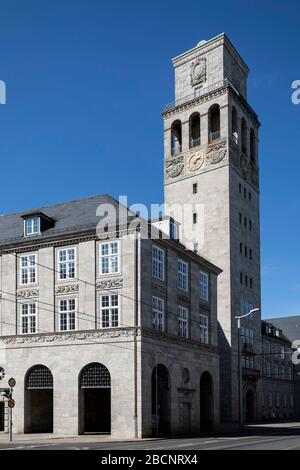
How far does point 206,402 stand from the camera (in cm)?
5441

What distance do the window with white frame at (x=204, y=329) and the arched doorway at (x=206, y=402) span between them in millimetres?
2882

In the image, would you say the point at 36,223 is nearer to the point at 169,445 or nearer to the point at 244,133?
the point at 169,445

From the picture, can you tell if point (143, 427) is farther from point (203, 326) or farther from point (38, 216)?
point (38, 216)

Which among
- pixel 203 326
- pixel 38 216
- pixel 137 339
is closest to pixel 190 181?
pixel 203 326

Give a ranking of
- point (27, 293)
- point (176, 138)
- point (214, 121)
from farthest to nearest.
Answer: point (176, 138) → point (214, 121) → point (27, 293)

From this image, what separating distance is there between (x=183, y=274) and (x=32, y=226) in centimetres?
1281

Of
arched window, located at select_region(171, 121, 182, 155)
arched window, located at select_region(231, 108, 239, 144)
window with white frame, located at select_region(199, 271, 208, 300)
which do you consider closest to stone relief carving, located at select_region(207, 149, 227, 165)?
arched window, located at select_region(231, 108, 239, 144)

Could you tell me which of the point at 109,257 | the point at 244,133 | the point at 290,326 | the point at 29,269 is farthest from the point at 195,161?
the point at 290,326

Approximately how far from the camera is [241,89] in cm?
8481

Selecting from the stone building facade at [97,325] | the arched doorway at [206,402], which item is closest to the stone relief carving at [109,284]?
the stone building facade at [97,325]

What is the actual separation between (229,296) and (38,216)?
1112 inches

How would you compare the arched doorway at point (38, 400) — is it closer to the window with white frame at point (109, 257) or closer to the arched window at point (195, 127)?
the window with white frame at point (109, 257)
